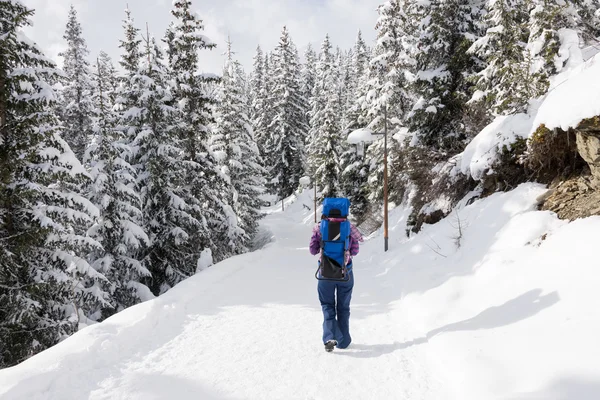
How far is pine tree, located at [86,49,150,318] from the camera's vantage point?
478 inches

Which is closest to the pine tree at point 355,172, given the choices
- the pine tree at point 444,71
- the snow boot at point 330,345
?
the pine tree at point 444,71

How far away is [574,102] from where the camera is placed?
5.99 m

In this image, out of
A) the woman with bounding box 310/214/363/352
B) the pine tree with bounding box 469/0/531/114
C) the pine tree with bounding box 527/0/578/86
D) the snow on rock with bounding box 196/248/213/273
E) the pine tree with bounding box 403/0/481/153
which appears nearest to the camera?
the woman with bounding box 310/214/363/352

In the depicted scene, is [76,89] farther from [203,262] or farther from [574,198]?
[574,198]

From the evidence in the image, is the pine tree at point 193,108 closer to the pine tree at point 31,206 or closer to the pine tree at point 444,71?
the pine tree at point 31,206

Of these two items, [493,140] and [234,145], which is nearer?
[493,140]

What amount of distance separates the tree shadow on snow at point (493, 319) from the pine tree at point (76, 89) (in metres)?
25.8

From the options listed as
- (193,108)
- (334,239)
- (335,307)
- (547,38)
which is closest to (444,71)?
(547,38)

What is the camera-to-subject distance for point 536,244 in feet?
19.5

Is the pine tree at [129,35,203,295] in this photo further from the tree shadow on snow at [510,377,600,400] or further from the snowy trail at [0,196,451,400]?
the tree shadow on snow at [510,377,600,400]

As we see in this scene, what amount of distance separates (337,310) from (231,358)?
1.70 m

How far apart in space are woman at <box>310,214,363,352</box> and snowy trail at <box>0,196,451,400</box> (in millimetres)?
193

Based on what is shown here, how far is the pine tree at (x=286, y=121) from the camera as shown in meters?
44.6

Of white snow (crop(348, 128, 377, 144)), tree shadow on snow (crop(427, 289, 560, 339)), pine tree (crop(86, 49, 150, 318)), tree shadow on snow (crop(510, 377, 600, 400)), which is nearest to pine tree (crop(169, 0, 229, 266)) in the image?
pine tree (crop(86, 49, 150, 318))
